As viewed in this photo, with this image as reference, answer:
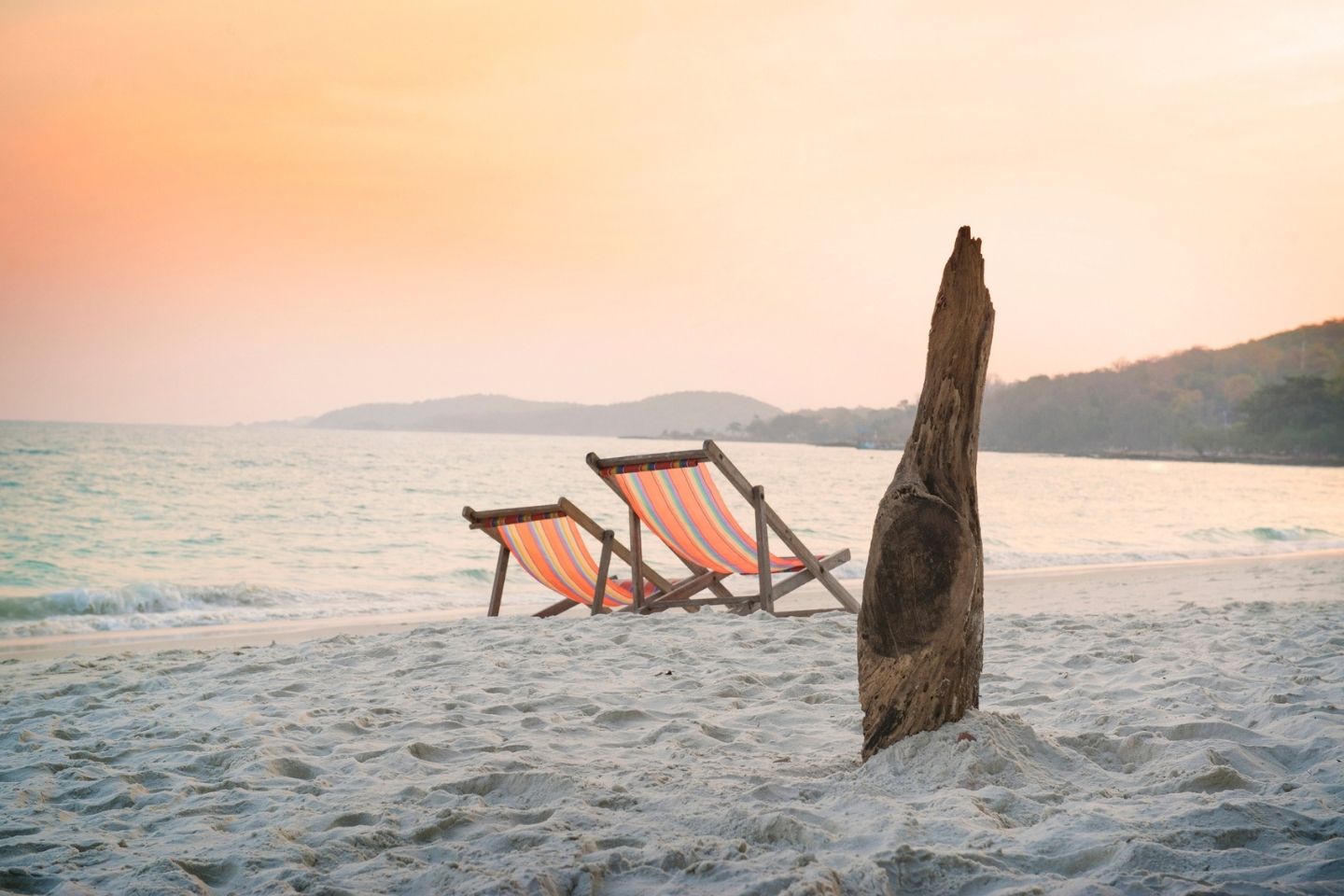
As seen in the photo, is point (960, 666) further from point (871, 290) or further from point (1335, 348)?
point (1335, 348)

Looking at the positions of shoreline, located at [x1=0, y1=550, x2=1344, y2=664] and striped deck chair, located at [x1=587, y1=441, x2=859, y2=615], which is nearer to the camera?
striped deck chair, located at [x1=587, y1=441, x2=859, y2=615]

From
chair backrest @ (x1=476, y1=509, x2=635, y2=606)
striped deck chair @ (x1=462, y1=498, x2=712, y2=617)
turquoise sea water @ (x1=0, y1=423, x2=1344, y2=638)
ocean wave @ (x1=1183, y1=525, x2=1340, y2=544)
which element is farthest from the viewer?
ocean wave @ (x1=1183, y1=525, x2=1340, y2=544)

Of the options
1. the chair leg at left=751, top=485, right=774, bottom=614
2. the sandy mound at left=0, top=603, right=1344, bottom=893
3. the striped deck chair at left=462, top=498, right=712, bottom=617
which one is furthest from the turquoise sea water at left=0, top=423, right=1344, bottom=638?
the sandy mound at left=0, top=603, right=1344, bottom=893

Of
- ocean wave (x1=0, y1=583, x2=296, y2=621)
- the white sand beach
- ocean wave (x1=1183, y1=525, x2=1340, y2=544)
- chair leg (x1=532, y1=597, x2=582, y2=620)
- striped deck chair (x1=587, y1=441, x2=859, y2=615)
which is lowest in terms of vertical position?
ocean wave (x1=0, y1=583, x2=296, y2=621)

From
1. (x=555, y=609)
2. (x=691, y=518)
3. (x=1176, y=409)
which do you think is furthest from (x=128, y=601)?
(x=1176, y=409)

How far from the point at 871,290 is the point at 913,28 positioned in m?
7.80

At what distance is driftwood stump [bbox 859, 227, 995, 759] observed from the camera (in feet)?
7.77

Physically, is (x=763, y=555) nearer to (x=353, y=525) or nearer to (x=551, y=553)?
(x=551, y=553)

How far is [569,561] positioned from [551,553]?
14 centimetres

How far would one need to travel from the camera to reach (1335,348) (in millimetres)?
65688

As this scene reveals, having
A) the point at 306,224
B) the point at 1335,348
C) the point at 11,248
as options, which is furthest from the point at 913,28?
the point at 1335,348

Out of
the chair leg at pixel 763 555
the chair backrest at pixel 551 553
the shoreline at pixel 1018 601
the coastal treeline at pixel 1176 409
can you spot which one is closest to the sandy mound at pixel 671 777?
the chair leg at pixel 763 555

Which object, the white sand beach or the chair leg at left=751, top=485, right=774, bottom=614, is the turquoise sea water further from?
the white sand beach

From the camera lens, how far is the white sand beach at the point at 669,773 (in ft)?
5.96
